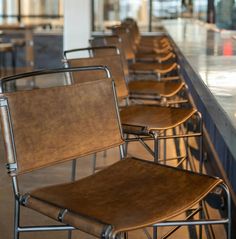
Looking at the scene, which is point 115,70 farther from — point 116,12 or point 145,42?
point 116,12

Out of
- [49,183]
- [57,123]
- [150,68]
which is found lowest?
[49,183]

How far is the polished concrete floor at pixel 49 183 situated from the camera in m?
2.66

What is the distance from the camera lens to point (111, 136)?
78.2 inches

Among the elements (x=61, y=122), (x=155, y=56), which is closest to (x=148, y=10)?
(x=155, y=56)

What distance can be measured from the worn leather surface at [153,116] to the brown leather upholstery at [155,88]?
0.56 meters

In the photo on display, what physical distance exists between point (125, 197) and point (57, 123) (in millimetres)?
333

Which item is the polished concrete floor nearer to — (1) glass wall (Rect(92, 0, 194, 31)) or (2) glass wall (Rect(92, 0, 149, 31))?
(2) glass wall (Rect(92, 0, 149, 31))

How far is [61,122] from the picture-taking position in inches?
73.0

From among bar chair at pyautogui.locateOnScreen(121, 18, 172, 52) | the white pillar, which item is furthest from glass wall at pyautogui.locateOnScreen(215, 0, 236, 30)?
the white pillar

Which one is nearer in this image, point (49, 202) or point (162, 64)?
point (49, 202)

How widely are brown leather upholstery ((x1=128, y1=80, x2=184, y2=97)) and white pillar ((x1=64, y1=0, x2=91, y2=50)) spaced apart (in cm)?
303

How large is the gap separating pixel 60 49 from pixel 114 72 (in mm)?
6211

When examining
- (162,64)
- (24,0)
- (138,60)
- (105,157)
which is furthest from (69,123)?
(24,0)

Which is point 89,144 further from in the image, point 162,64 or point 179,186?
point 162,64
